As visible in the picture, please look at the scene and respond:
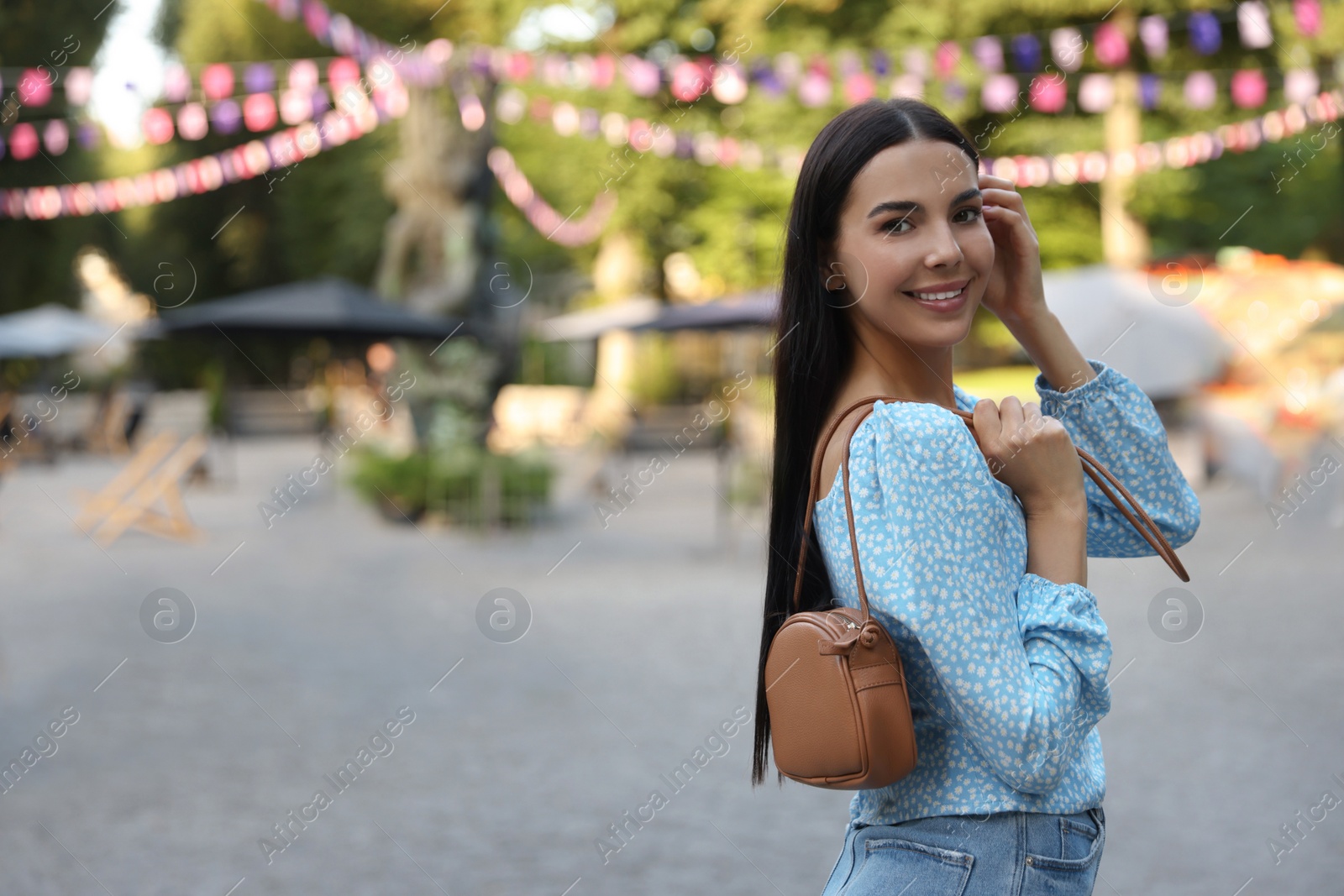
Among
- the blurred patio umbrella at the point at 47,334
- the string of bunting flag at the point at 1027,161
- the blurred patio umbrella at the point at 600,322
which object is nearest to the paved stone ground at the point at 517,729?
the string of bunting flag at the point at 1027,161

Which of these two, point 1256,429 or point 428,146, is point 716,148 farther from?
point 1256,429

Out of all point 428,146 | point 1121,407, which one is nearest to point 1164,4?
point 428,146

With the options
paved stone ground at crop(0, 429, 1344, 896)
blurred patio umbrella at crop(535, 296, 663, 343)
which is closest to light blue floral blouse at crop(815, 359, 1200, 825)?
paved stone ground at crop(0, 429, 1344, 896)

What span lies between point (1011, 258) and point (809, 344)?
37 centimetres

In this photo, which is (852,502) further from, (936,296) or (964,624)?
(936,296)

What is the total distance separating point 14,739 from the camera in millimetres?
5930

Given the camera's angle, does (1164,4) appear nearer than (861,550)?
No

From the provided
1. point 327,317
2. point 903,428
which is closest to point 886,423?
point 903,428

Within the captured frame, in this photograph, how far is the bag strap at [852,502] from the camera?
139cm

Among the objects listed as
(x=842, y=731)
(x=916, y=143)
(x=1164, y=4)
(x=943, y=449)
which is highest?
(x=1164, y=4)

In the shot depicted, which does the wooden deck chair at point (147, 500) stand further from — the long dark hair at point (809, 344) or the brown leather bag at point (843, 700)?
the brown leather bag at point (843, 700)

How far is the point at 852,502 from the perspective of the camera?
1413 mm

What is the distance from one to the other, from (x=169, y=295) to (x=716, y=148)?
25.6 m

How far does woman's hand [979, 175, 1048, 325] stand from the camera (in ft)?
5.55
